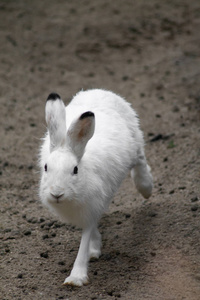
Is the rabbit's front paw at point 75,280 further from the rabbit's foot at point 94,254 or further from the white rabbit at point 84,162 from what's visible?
the rabbit's foot at point 94,254

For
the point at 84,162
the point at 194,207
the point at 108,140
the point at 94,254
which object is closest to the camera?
the point at 84,162

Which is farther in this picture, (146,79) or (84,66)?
Result: (84,66)

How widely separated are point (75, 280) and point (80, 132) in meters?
1.36

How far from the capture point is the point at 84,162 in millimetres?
4848

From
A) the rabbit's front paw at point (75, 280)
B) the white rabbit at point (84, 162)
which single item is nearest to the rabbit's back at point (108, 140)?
the white rabbit at point (84, 162)

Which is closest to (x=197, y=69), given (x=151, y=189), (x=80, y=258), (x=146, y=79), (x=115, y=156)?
(x=146, y=79)

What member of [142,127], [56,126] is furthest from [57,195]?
[142,127]

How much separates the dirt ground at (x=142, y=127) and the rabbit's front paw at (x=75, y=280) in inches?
2.1

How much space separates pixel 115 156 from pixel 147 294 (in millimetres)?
1349

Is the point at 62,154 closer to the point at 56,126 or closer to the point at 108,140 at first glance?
the point at 56,126

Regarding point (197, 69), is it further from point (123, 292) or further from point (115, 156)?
point (123, 292)

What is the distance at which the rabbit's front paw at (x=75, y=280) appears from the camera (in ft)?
15.9

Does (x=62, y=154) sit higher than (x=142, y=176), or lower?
higher

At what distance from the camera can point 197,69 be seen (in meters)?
10.1
